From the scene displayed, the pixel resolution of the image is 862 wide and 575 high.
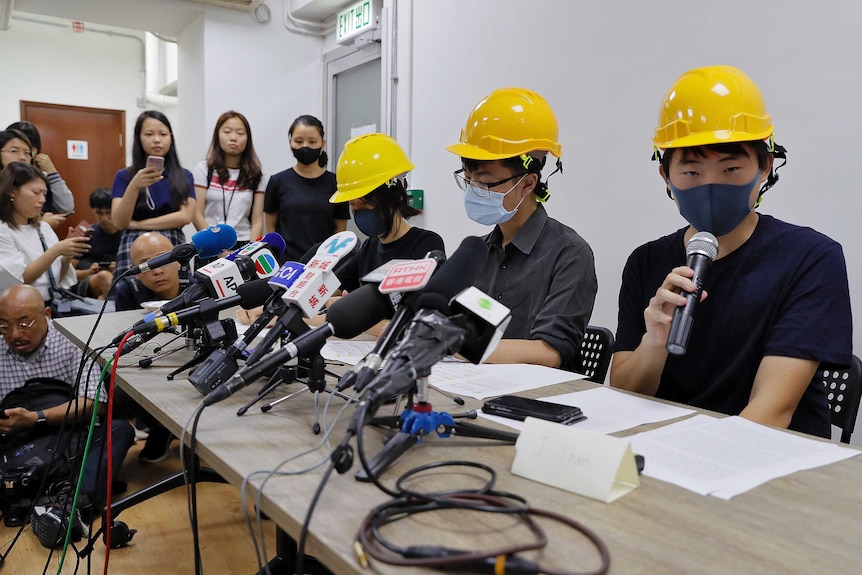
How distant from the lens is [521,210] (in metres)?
1.92

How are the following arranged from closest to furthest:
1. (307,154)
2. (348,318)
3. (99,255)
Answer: (348,318)
(307,154)
(99,255)

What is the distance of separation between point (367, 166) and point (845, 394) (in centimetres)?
149

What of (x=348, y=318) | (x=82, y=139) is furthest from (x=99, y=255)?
(x=348, y=318)

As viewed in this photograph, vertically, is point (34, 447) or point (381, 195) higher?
point (381, 195)

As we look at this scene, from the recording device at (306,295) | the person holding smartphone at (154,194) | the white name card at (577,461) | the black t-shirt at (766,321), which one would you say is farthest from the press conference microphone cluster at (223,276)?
the person holding smartphone at (154,194)

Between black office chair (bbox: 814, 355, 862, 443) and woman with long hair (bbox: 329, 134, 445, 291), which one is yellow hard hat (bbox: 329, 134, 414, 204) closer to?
woman with long hair (bbox: 329, 134, 445, 291)

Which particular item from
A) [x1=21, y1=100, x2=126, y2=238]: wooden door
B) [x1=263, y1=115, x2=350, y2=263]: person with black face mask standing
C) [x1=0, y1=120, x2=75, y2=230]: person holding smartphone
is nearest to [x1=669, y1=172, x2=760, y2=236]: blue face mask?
[x1=263, y1=115, x2=350, y2=263]: person with black face mask standing

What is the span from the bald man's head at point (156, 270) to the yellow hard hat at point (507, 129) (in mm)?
1563

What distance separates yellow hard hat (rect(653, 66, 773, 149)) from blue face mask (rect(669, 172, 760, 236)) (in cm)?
9

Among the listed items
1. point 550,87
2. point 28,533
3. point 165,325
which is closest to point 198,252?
point 165,325

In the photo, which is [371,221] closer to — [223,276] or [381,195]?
[381,195]

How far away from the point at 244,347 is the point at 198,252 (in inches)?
16.3

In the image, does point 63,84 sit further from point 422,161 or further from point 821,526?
point 821,526

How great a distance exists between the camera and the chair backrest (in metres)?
1.88
